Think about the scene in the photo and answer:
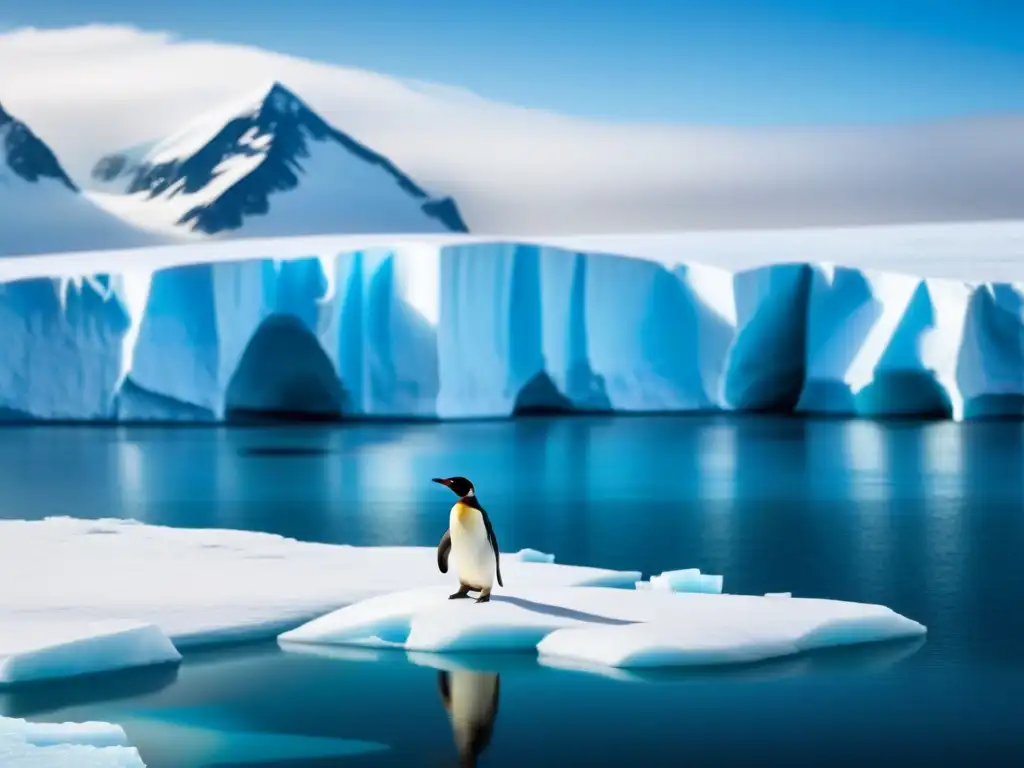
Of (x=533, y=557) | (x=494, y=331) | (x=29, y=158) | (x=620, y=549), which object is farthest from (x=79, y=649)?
(x=29, y=158)

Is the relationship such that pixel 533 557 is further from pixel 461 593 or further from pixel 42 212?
pixel 42 212

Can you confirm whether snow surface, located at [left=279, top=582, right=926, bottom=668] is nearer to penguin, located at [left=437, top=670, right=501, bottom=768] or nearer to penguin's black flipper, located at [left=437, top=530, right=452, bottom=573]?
penguin's black flipper, located at [left=437, top=530, right=452, bottom=573]

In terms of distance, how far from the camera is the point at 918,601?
7.08 meters

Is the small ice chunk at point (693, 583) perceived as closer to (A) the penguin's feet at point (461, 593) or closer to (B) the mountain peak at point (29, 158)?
(A) the penguin's feet at point (461, 593)

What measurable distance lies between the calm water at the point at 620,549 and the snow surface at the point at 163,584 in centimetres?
16

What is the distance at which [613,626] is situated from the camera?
18.5ft

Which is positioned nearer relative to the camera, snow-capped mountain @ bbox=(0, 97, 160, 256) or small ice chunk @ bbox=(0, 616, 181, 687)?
small ice chunk @ bbox=(0, 616, 181, 687)

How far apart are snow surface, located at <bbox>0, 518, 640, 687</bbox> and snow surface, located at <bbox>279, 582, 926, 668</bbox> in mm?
460

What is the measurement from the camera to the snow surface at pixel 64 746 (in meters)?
4.00

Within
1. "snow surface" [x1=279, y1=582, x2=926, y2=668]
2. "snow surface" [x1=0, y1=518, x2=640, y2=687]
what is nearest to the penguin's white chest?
"snow surface" [x1=279, y1=582, x2=926, y2=668]

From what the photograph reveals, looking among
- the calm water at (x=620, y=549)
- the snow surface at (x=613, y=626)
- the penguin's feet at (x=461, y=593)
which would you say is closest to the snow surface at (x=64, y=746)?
the calm water at (x=620, y=549)

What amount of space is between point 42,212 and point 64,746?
5543 cm

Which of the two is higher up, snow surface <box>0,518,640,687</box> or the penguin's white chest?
the penguin's white chest

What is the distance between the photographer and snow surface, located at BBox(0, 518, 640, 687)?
215 inches
